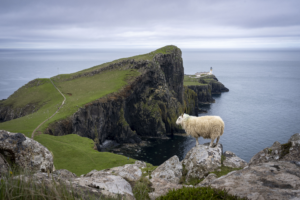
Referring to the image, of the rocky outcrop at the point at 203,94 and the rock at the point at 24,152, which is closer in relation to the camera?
the rock at the point at 24,152

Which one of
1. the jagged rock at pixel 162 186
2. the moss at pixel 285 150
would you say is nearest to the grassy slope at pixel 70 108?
the jagged rock at pixel 162 186

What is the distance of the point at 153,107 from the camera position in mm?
84812

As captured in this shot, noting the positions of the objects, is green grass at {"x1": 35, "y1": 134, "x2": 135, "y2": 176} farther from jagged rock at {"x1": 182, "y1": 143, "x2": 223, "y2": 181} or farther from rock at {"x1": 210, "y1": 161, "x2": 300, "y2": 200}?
rock at {"x1": 210, "y1": 161, "x2": 300, "y2": 200}

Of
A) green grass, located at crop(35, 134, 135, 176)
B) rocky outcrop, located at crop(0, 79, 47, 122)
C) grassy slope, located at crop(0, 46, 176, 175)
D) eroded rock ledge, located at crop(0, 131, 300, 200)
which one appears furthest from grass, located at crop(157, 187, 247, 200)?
rocky outcrop, located at crop(0, 79, 47, 122)

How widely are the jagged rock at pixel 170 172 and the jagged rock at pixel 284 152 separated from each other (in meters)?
5.67

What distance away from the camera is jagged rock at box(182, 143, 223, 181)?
14.8 m

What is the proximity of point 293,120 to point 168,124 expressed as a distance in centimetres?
5677

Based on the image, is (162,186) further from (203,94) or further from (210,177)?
(203,94)

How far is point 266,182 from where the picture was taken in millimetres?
8008

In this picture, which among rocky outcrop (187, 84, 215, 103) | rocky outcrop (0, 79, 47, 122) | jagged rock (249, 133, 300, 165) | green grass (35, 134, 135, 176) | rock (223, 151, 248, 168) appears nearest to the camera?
jagged rock (249, 133, 300, 165)

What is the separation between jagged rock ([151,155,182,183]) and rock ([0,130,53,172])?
7920mm

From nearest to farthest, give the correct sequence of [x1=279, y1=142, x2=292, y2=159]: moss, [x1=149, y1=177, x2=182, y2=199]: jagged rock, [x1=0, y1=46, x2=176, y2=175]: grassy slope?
[x1=149, y1=177, x2=182, y2=199]: jagged rock → [x1=279, y1=142, x2=292, y2=159]: moss → [x1=0, y1=46, x2=176, y2=175]: grassy slope

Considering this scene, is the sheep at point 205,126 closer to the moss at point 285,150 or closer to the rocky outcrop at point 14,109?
the moss at point 285,150

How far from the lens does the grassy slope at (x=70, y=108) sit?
1251 inches
